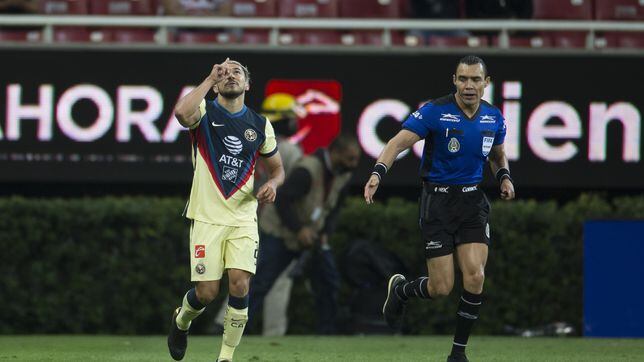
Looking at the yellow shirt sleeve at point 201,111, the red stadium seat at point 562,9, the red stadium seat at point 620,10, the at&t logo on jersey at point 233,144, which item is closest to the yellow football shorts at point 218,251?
the at&t logo on jersey at point 233,144

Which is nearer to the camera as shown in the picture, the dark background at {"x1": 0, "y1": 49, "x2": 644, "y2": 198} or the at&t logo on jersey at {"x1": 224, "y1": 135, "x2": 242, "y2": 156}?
the at&t logo on jersey at {"x1": 224, "y1": 135, "x2": 242, "y2": 156}

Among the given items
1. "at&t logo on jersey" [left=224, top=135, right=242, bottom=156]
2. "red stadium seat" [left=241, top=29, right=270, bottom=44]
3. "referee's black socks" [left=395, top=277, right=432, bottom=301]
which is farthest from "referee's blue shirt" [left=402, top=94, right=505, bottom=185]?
"red stadium seat" [left=241, top=29, right=270, bottom=44]

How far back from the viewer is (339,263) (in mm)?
14750

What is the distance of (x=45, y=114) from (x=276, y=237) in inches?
143

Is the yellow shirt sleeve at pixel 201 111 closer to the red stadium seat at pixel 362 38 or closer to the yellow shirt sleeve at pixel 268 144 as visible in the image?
the yellow shirt sleeve at pixel 268 144

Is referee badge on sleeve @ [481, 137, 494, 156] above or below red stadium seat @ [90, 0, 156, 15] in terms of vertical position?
below

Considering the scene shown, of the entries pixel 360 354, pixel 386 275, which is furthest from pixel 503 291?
pixel 360 354

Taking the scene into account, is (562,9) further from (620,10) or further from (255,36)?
(255,36)

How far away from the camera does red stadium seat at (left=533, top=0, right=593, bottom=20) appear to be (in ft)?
55.8

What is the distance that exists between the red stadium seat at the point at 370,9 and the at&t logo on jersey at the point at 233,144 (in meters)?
7.66

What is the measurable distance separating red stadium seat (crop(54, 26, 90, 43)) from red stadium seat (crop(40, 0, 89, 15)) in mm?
254

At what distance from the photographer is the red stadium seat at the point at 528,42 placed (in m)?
16.6

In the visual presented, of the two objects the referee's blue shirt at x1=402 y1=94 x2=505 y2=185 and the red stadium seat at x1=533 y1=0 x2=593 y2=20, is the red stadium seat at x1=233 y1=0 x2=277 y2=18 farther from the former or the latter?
the referee's blue shirt at x1=402 y1=94 x2=505 y2=185

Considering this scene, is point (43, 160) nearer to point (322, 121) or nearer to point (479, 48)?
point (322, 121)
